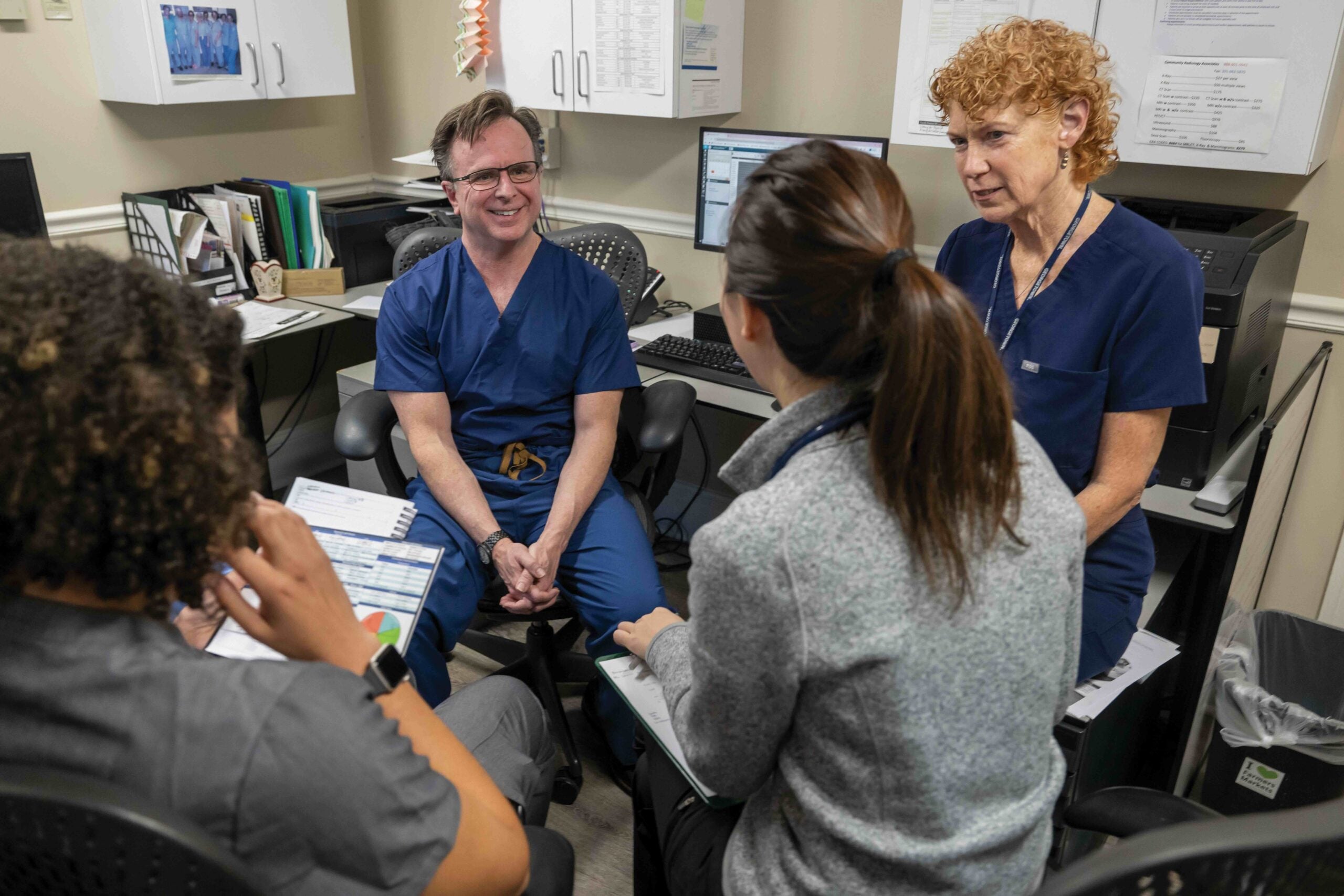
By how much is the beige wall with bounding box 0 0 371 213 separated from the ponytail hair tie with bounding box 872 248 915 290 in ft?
8.63

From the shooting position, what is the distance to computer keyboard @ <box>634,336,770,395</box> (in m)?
2.10

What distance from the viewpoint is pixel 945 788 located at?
2.52ft

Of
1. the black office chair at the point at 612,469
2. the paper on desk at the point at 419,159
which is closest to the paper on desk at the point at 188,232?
the paper on desk at the point at 419,159

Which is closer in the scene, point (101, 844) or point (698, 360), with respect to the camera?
point (101, 844)

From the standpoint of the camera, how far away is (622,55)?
235 cm

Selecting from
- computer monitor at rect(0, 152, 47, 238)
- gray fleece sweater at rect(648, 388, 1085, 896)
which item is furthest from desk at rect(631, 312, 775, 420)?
computer monitor at rect(0, 152, 47, 238)

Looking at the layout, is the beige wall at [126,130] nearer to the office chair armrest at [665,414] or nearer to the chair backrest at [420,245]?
the chair backrest at [420,245]

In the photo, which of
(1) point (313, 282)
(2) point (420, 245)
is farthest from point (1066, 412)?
(1) point (313, 282)

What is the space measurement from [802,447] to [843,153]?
0.26m

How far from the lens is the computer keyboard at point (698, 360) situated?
6.89 feet

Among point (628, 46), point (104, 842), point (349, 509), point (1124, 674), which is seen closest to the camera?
point (104, 842)

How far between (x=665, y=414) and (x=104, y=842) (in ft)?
4.39

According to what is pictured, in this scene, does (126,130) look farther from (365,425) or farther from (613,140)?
(365,425)

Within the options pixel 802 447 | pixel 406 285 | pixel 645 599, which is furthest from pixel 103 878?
pixel 406 285
